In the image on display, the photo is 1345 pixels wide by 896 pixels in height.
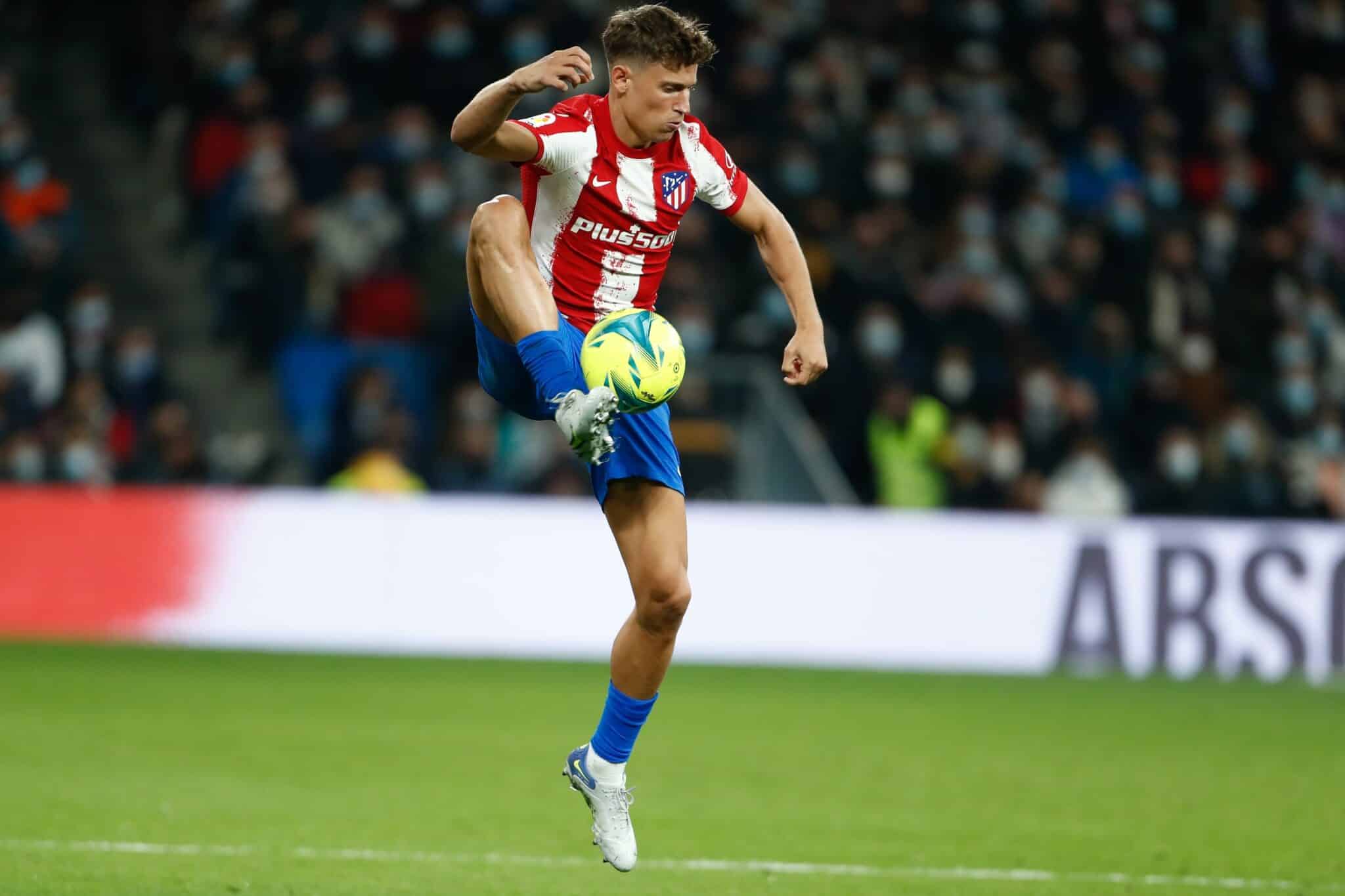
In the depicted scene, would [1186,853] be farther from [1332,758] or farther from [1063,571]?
[1063,571]

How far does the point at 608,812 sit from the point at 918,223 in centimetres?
1231

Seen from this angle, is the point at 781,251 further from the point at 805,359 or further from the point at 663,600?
the point at 663,600

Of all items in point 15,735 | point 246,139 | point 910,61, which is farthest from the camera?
point 910,61

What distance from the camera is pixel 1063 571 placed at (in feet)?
46.8

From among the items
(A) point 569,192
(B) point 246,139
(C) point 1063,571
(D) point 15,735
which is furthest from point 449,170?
(A) point 569,192

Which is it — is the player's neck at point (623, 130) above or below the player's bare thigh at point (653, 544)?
above

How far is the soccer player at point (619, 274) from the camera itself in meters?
6.05

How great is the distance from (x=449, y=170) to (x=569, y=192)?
11.1m

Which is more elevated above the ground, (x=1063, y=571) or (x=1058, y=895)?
(x=1058, y=895)

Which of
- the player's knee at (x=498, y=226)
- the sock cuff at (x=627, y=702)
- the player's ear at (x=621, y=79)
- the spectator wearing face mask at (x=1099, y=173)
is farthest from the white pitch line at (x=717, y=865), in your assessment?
the spectator wearing face mask at (x=1099, y=173)

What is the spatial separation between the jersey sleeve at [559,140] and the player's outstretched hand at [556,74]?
0.33 meters

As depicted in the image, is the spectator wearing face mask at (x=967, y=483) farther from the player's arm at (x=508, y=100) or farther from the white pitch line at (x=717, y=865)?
the player's arm at (x=508, y=100)

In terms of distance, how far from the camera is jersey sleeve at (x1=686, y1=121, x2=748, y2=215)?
6.38 metres

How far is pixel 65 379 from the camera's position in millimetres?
15031
